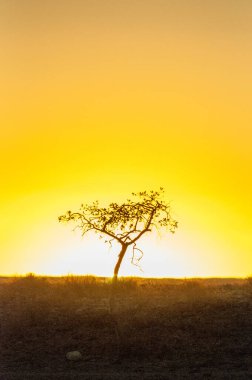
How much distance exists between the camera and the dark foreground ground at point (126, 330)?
26.9 metres

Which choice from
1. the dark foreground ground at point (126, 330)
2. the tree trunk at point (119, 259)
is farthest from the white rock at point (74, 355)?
the tree trunk at point (119, 259)

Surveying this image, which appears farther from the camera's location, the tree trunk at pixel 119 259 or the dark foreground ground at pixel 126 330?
the tree trunk at pixel 119 259

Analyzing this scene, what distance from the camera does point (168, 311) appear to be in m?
34.7

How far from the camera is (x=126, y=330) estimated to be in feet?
104

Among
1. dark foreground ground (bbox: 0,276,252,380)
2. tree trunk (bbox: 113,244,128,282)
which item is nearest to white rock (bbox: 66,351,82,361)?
dark foreground ground (bbox: 0,276,252,380)

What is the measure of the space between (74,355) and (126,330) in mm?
3537

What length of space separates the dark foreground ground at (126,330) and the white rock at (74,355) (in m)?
0.25

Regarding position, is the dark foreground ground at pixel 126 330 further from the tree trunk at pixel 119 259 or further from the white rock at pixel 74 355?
the tree trunk at pixel 119 259

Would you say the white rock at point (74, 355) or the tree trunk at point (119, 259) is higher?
the tree trunk at point (119, 259)

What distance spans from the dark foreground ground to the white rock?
0.25 m

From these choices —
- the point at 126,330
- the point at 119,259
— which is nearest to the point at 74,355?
the point at 126,330

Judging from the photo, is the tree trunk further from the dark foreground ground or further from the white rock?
the white rock

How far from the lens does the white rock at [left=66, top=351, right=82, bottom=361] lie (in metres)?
28.8

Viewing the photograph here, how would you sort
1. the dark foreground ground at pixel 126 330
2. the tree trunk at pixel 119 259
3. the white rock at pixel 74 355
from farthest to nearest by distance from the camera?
the white rock at pixel 74 355 < the tree trunk at pixel 119 259 < the dark foreground ground at pixel 126 330
